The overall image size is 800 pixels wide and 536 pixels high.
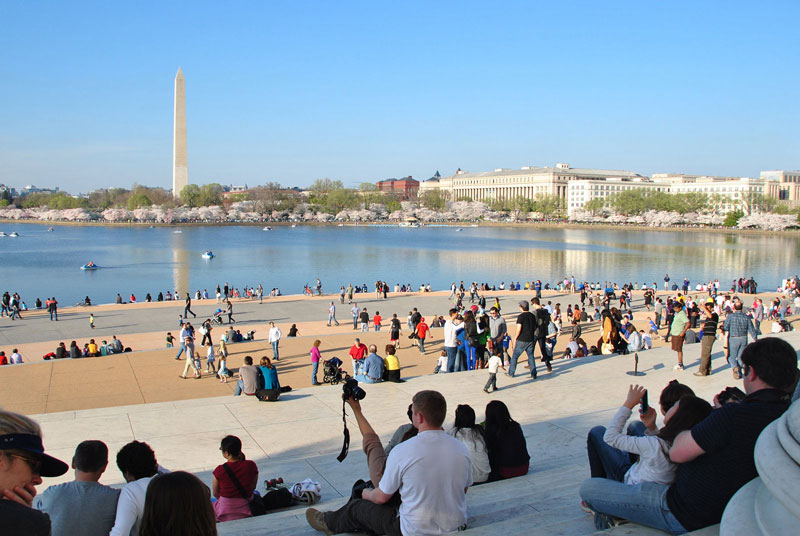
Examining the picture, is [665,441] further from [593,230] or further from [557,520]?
[593,230]

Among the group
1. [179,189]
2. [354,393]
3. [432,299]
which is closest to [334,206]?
[179,189]

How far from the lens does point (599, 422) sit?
8.18 m

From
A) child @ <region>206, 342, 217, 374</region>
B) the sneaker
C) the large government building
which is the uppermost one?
the large government building

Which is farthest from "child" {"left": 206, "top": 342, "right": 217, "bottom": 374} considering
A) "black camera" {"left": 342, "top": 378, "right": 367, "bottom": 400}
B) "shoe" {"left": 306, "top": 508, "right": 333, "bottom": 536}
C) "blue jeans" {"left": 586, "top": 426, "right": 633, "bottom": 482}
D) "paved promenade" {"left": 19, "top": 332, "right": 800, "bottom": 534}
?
"blue jeans" {"left": 586, "top": 426, "right": 633, "bottom": 482}

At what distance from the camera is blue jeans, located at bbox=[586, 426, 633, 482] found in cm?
434

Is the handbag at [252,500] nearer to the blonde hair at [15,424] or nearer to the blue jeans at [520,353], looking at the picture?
the blonde hair at [15,424]

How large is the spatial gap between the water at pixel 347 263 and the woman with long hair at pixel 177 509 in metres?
39.1

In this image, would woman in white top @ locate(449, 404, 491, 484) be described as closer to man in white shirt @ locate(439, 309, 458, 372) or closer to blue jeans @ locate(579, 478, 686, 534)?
blue jeans @ locate(579, 478, 686, 534)

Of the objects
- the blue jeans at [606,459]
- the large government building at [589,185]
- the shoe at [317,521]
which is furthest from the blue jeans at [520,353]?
the large government building at [589,185]

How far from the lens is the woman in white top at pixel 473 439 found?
5.27 metres

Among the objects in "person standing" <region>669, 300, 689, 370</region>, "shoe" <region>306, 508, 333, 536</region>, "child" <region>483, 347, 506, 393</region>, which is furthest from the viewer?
"person standing" <region>669, 300, 689, 370</region>

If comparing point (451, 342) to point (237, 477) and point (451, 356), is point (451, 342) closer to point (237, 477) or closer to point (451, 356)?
point (451, 356)

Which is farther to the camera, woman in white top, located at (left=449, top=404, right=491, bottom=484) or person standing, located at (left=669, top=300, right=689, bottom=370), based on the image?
person standing, located at (left=669, top=300, right=689, bottom=370)

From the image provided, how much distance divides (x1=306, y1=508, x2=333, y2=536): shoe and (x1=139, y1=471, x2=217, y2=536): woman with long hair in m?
1.87
